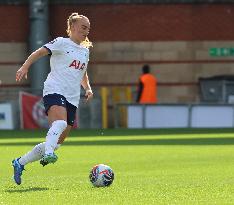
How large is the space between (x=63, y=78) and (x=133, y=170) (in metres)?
3.01

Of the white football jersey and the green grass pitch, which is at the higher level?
the white football jersey

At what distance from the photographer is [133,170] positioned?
15273 mm

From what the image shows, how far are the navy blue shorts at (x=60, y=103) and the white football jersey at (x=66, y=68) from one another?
0.05 m

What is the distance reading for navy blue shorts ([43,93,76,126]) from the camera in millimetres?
12469

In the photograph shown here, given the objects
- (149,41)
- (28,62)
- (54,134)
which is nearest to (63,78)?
(28,62)

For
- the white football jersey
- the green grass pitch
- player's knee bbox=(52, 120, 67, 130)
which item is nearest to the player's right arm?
the white football jersey

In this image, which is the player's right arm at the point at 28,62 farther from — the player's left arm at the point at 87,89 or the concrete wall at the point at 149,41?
the concrete wall at the point at 149,41

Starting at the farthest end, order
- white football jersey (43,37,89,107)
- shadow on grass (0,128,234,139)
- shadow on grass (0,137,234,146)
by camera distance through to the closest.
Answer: shadow on grass (0,128,234,139), shadow on grass (0,137,234,146), white football jersey (43,37,89,107)

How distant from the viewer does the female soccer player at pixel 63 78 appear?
40.8 feet

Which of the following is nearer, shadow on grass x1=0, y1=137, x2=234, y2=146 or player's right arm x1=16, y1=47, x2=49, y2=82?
player's right arm x1=16, y1=47, x2=49, y2=82

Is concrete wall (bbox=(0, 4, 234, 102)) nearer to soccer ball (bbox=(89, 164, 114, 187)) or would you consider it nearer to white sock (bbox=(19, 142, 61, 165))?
white sock (bbox=(19, 142, 61, 165))

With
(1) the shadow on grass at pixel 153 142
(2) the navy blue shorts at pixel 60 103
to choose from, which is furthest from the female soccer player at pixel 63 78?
(1) the shadow on grass at pixel 153 142

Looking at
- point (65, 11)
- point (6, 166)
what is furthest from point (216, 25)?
point (6, 166)

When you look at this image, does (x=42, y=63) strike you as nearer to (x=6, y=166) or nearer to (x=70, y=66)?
(x=6, y=166)
